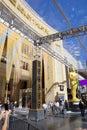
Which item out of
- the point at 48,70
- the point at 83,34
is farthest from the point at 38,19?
the point at 83,34

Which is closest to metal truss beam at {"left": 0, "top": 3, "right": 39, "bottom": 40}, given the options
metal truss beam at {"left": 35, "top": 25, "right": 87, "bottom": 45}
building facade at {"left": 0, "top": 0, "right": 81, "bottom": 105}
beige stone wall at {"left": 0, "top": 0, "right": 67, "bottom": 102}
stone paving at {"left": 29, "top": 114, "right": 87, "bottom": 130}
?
metal truss beam at {"left": 35, "top": 25, "right": 87, "bottom": 45}

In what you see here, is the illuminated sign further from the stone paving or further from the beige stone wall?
the stone paving

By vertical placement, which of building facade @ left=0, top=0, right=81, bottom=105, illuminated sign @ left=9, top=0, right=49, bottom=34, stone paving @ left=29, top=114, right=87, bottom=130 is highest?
illuminated sign @ left=9, top=0, right=49, bottom=34

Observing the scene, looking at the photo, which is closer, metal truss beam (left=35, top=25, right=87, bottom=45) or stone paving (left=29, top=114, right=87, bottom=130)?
stone paving (left=29, top=114, right=87, bottom=130)

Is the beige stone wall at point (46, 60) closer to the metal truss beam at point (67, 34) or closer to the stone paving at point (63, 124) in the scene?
the metal truss beam at point (67, 34)

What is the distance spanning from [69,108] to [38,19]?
1571 centimetres

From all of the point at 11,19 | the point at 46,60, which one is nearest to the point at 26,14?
the point at 46,60

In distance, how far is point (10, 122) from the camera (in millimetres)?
5113

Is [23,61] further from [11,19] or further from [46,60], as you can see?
[11,19]

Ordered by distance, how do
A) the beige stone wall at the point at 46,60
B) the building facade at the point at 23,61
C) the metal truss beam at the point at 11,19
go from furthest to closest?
1. the beige stone wall at the point at 46,60
2. the building facade at the point at 23,61
3. the metal truss beam at the point at 11,19

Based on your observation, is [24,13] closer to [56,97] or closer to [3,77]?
[3,77]

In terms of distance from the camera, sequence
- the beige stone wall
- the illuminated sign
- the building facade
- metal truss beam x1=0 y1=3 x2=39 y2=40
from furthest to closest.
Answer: the beige stone wall, the illuminated sign, the building facade, metal truss beam x1=0 y1=3 x2=39 y2=40

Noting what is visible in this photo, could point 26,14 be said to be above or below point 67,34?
above

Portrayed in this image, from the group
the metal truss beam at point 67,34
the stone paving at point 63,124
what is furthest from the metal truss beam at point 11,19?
the stone paving at point 63,124
